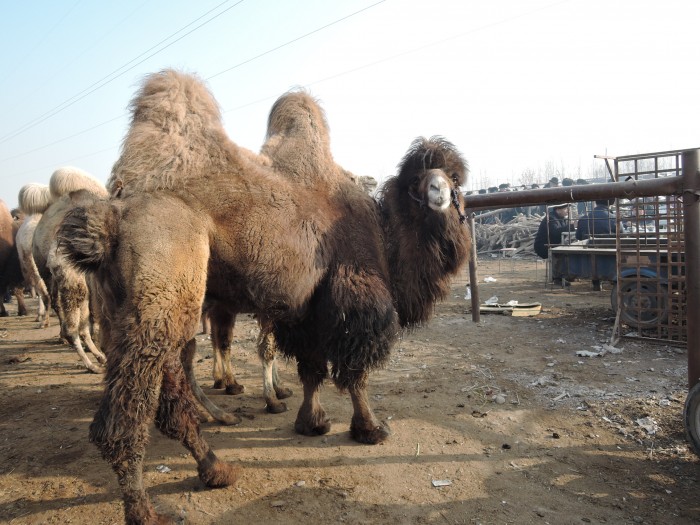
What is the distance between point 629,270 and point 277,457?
23.8ft

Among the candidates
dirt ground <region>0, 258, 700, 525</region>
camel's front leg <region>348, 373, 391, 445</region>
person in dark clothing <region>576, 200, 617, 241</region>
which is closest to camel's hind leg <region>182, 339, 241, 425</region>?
dirt ground <region>0, 258, 700, 525</region>

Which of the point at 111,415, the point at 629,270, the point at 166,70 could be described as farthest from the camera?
the point at 629,270

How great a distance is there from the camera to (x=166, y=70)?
3730mm

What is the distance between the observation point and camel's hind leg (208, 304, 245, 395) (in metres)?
5.42

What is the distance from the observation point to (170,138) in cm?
342

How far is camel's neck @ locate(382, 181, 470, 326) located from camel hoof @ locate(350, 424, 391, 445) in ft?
3.21

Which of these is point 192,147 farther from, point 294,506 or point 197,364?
point 197,364

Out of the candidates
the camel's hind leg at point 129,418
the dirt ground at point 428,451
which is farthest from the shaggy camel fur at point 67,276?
the camel's hind leg at point 129,418

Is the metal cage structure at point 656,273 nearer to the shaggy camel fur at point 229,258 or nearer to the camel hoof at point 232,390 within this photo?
the shaggy camel fur at point 229,258

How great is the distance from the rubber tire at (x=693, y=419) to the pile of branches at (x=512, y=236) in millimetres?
21406

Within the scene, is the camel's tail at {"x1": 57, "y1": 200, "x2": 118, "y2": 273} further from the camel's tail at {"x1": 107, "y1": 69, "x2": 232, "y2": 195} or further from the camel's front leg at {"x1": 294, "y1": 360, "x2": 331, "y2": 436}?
the camel's front leg at {"x1": 294, "y1": 360, "x2": 331, "y2": 436}

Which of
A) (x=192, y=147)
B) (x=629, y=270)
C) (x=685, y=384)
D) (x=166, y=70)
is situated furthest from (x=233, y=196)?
(x=629, y=270)

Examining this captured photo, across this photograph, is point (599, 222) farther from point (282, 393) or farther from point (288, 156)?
point (288, 156)

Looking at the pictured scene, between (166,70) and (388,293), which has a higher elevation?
(166,70)
